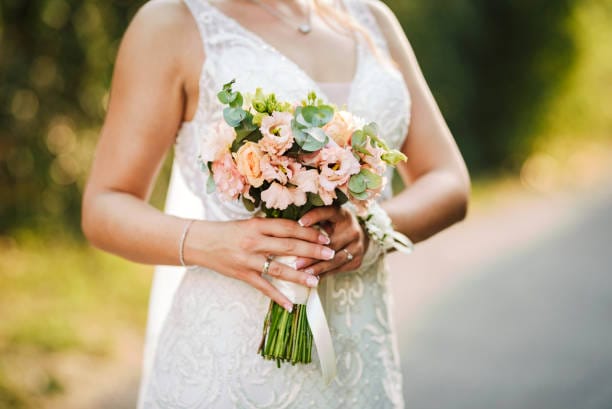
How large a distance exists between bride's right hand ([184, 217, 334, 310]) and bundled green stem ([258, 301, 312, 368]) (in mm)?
50

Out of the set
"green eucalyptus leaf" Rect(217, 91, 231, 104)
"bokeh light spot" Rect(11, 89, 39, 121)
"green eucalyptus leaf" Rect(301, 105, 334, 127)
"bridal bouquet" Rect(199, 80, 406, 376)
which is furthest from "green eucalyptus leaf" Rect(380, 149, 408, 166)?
"bokeh light spot" Rect(11, 89, 39, 121)

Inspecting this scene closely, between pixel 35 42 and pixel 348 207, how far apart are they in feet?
13.6

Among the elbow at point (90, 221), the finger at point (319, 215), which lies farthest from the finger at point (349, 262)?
the elbow at point (90, 221)

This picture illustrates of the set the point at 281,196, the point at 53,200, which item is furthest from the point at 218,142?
the point at 53,200

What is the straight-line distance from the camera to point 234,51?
226 centimetres

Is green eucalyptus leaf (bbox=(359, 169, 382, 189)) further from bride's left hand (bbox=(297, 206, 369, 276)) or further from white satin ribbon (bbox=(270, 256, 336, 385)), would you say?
white satin ribbon (bbox=(270, 256, 336, 385))

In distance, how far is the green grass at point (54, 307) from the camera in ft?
14.9

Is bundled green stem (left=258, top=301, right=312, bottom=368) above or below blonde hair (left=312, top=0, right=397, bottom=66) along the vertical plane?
below

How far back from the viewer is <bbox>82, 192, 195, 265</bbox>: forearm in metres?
2.13

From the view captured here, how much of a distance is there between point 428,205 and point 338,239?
0.43 metres

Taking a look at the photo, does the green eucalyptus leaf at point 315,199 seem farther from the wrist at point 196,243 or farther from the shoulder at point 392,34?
the shoulder at point 392,34

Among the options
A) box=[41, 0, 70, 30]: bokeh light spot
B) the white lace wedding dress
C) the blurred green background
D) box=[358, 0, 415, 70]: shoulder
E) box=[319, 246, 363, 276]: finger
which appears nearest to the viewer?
box=[319, 246, 363, 276]: finger

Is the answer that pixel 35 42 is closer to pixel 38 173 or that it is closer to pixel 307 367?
pixel 38 173

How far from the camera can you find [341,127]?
1.83 metres
